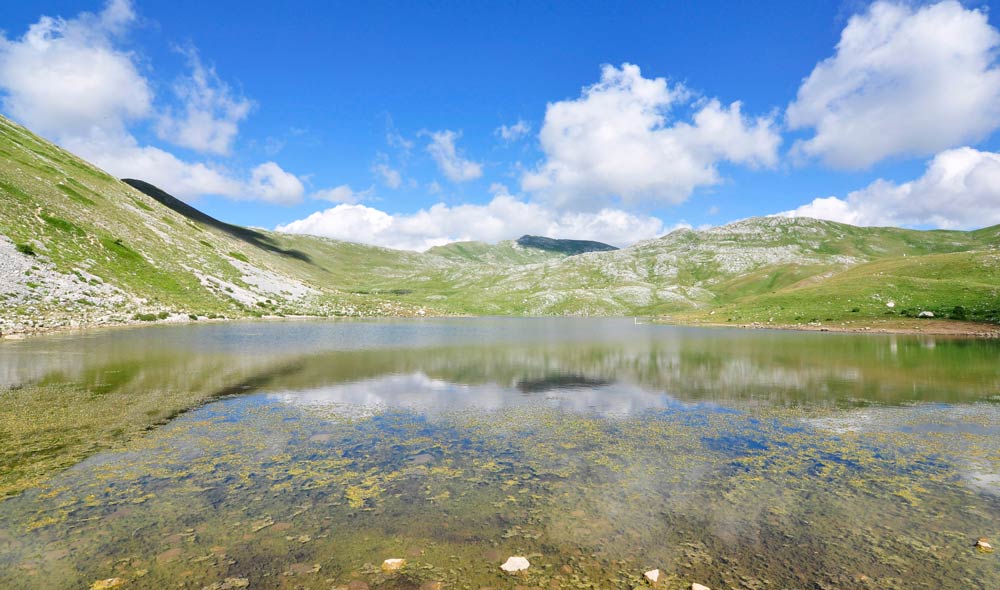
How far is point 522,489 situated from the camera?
1636cm

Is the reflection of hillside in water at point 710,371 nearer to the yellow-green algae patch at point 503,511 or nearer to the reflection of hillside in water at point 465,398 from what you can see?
the reflection of hillside in water at point 465,398

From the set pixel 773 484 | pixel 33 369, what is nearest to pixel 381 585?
pixel 773 484

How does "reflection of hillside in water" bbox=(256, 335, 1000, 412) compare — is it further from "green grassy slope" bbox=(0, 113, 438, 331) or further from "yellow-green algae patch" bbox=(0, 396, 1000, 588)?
"green grassy slope" bbox=(0, 113, 438, 331)

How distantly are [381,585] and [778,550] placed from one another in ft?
34.3

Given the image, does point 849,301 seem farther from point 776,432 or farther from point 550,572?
point 550,572

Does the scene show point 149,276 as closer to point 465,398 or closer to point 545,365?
point 545,365

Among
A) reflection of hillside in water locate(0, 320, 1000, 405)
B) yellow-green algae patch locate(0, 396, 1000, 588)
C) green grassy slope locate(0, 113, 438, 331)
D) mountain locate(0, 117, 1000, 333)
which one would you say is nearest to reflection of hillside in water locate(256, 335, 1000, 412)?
reflection of hillside in water locate(0, 320, 1000, 405)

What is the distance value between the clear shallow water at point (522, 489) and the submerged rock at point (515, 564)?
0.28 m

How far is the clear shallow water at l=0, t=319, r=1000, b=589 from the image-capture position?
11.6 m

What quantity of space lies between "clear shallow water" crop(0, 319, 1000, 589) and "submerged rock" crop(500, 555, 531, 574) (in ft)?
0.91

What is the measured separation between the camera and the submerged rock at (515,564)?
11.5 m

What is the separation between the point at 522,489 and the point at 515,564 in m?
4.71

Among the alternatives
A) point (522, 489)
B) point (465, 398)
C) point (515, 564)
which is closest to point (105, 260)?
point (465, 398)

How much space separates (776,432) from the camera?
2442 centimetres
